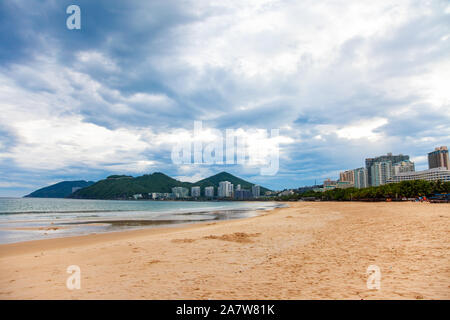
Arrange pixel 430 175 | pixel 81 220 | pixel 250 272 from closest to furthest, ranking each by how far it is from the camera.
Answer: pixel 250 272
pixel 81 220
pixel 430 175

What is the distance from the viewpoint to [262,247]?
11570mm

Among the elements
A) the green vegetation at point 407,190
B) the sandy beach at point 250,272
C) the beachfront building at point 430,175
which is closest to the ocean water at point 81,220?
the sandy beach at point 250,272

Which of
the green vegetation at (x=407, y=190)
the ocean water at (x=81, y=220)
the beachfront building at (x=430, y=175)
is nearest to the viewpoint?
the ocean water at (x=81, y=220)

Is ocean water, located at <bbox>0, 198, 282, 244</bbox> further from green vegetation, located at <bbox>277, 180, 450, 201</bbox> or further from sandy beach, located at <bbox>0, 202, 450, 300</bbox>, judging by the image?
green vegetation, located at <bbox>277, 180, 450, 201</bbox>

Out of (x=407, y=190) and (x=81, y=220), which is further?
(x=407, y=190)

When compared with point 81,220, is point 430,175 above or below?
above

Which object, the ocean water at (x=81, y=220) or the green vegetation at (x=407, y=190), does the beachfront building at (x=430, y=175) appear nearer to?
the green vegetation at (x=407, y=190)

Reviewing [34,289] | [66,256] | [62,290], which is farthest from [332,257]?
[66,256]

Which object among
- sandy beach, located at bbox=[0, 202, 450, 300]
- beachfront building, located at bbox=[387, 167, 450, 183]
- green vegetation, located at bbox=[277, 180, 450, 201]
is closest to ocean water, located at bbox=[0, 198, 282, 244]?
sandy beach, located at bbox=[0, 202, 450, 300]

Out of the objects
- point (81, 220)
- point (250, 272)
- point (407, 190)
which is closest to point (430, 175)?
point (407, 190)

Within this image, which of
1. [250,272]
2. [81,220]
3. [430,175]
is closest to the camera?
[250,272]

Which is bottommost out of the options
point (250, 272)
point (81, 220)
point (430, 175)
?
point (81, 220)

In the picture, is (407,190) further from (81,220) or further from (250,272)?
(250,272)
